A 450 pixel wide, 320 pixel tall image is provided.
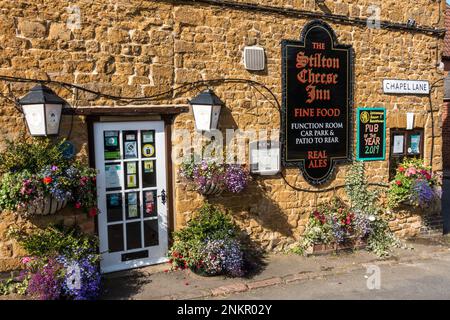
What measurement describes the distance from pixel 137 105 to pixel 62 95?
3.39 ft

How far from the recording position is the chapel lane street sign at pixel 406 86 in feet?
28.7

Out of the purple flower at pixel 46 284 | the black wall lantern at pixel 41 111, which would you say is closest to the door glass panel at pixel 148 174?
the black wall lantern at pixel 41 111

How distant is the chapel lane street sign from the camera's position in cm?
874

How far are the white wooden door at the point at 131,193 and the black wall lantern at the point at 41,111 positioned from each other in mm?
725

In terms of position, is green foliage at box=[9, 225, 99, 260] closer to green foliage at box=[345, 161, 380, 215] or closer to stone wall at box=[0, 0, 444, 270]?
stone wall at box=[0, 0, 444, 270]

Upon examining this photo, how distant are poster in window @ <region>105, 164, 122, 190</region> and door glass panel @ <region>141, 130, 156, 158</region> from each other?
0.43m

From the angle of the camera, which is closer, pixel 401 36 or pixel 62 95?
pixel 62 95

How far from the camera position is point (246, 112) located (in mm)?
7434

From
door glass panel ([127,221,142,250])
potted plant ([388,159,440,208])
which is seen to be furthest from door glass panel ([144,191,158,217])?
potted plant ([388,159,440,208])

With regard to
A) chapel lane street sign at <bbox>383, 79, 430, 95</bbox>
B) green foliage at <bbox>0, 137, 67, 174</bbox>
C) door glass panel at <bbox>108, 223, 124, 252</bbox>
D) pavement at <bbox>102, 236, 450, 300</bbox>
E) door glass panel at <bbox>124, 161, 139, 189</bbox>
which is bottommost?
pavement at <bbox>102, 236, 450, 300</bbox>

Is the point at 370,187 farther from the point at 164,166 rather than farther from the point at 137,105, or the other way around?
the point at 137,105

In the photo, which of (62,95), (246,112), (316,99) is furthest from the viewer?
(316,99)
